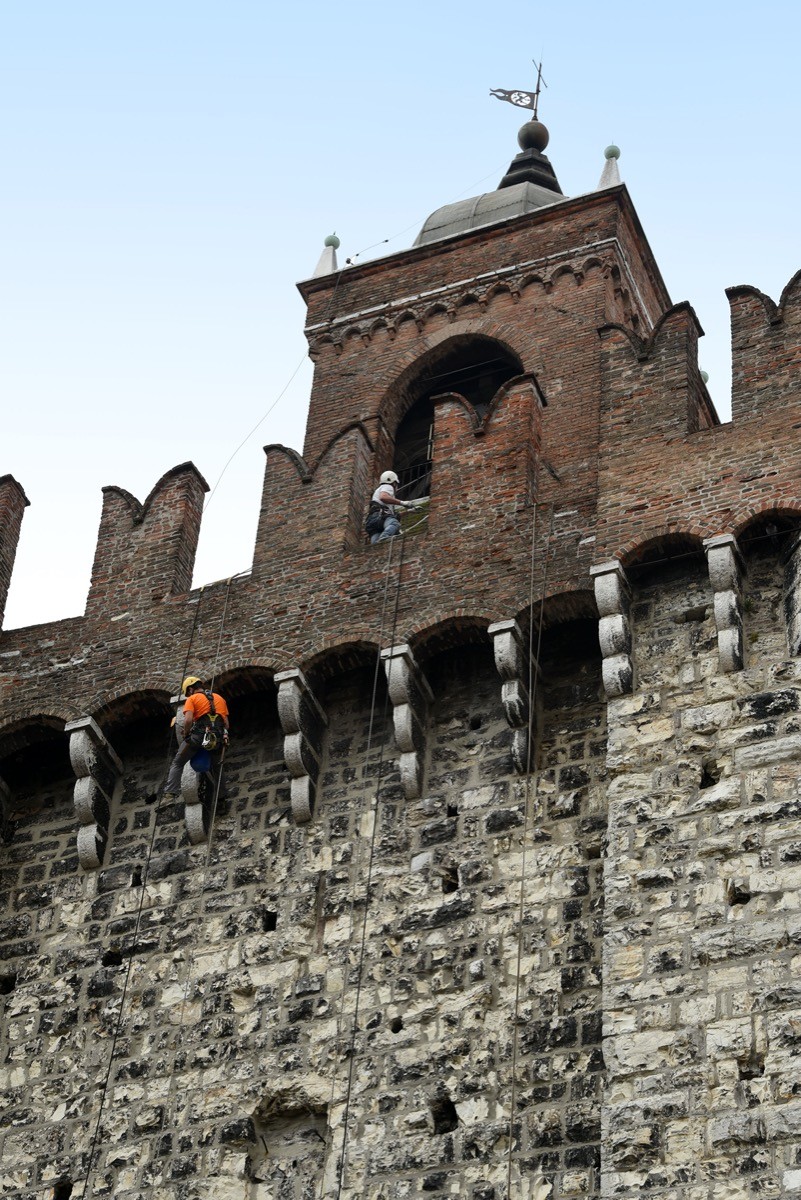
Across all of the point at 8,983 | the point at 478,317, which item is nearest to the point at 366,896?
the point at 8,983

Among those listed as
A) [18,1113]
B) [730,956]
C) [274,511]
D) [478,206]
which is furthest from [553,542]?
[478,206]

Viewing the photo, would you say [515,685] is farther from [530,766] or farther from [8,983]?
[8,983]

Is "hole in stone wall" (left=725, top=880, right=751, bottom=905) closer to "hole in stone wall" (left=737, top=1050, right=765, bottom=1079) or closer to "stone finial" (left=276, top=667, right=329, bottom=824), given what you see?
"hole in stone wall" (left=737, top=1050, right=765, bottom=1079)

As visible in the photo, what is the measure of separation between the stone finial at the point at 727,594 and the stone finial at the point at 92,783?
15.5ft

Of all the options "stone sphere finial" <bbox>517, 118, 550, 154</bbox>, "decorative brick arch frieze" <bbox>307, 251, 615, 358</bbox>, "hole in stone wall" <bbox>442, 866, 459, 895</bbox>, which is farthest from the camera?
"stone sphere finial" <bbox>517, 118, 550, 154</bbox>

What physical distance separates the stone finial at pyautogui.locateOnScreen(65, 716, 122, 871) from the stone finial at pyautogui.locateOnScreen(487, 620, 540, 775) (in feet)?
10.3

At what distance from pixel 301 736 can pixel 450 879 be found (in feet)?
5.54

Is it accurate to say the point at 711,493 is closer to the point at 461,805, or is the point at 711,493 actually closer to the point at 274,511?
the point at 461,805

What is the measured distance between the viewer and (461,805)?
1540 cm

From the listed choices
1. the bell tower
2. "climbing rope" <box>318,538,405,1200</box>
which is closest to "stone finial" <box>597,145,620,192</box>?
the bell tower

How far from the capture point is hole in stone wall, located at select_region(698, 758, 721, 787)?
46.1 feet

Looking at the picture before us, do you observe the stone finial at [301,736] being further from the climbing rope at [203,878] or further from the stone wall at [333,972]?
the climbing rope at [203,878]

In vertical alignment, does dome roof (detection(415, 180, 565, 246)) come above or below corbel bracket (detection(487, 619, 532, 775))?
above

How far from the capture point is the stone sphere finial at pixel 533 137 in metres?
24.8
